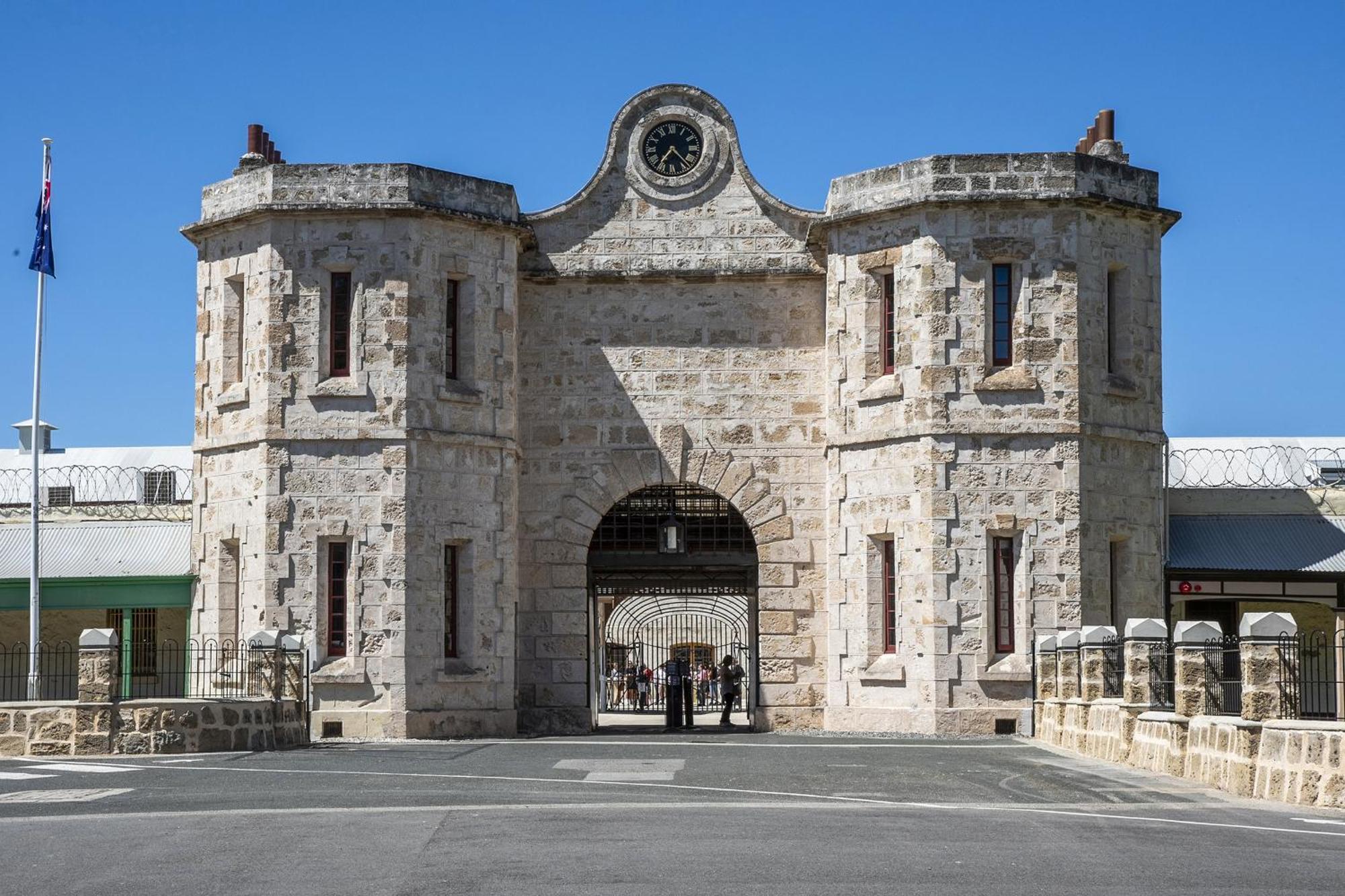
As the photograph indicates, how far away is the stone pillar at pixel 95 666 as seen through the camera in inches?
819

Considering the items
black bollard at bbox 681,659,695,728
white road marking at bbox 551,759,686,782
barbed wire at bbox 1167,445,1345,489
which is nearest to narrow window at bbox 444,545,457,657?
black bollard at bbox 681,659,695,728

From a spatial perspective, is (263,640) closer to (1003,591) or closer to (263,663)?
(263,663)

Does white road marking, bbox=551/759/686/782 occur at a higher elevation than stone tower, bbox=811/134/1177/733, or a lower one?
lower

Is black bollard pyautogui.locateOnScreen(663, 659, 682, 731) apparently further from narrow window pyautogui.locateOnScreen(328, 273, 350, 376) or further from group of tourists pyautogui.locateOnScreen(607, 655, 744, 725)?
narrow window pyautogui.locateOnScreen(328, 273, 350, 376)

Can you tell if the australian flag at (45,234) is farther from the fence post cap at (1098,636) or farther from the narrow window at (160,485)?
the fence post cap at (1098,636)

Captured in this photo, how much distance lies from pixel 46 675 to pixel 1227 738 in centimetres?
1944

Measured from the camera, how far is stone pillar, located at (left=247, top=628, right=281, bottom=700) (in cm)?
2350

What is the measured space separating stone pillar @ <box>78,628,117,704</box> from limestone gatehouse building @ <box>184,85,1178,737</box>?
5.29 metres

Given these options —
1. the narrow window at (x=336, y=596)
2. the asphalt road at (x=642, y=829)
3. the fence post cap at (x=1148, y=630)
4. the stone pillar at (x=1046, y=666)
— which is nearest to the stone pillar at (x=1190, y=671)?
the asphalt road at (x=642, y=829)

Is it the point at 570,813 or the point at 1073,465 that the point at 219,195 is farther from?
the point at 570,813

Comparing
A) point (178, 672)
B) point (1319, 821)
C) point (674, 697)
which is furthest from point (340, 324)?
point (1319, 821)

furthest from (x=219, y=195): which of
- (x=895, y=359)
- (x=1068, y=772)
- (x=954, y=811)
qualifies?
(x=954, y=811)

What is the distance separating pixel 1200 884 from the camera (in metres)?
10.4

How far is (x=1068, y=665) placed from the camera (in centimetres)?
2364
